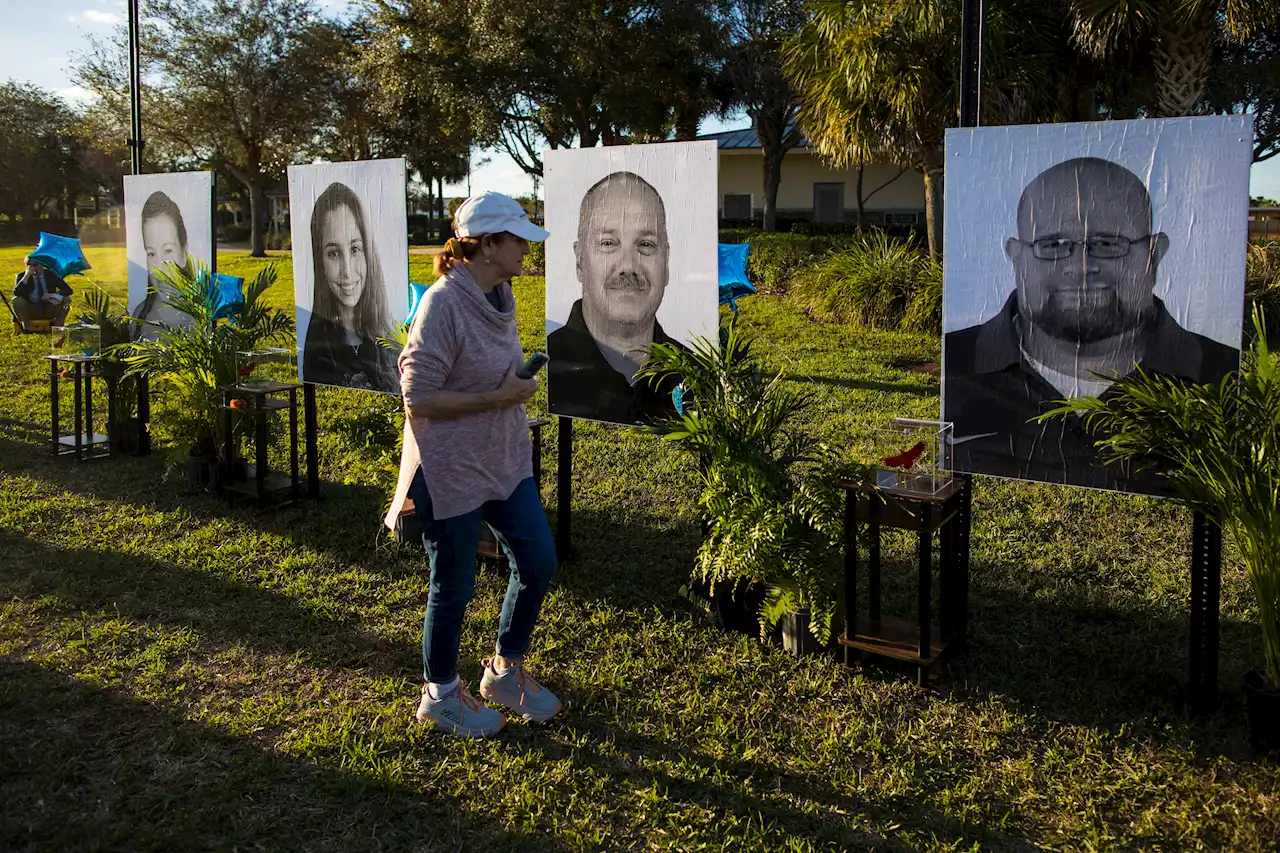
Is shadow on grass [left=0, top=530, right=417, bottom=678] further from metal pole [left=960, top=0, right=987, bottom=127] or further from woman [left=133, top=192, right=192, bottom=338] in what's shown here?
metal pole [left=960, top=0, right=987, bottom=127]

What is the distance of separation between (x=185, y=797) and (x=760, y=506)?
86.0 inches

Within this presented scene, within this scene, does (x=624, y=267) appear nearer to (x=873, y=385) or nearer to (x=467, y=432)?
(x=467, y=432)

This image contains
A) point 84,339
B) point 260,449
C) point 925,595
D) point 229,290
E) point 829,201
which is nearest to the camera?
point 925,595

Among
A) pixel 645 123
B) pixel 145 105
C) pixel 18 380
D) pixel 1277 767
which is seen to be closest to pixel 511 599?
pixel 1277 767

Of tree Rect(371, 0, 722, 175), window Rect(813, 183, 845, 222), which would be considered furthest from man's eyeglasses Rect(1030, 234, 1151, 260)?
window Rect(813, 183, 845, 222)

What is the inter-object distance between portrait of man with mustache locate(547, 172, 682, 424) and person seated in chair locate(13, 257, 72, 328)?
10.7 m

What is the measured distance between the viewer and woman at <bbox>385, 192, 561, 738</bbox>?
3.17m

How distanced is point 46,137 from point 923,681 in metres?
54.1

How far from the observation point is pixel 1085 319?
3.81 metres

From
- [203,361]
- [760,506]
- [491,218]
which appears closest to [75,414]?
[203,361]

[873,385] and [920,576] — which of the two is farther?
[873,385]

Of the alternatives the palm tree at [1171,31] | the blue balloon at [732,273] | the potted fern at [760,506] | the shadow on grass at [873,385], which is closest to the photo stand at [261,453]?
the potted fern at [760,506]

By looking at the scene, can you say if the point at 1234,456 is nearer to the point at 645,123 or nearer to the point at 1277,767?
the point at 1277,767

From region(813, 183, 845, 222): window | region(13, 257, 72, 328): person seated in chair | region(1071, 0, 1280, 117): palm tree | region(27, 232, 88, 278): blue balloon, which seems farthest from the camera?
region(813, 183, 845, 222): window
